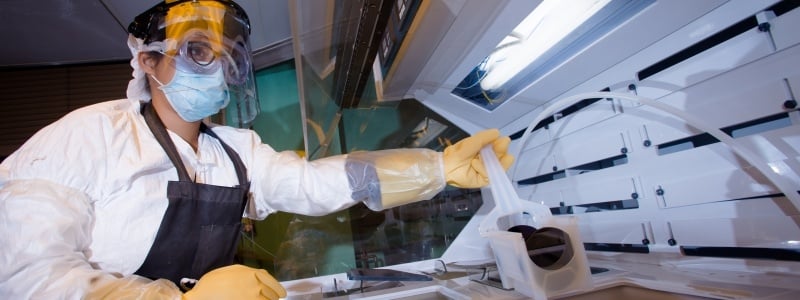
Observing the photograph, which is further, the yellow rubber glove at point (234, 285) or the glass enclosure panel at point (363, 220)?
the glass enclosure panel at point (363, 220)

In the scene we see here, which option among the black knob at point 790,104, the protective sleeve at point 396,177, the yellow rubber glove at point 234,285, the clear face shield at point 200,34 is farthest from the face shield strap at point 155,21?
the black knob at point 790,104

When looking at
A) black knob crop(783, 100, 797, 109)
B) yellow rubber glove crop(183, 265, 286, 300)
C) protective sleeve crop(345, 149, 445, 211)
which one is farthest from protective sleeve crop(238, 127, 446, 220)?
black knob crop(783, 100, 797, 109)

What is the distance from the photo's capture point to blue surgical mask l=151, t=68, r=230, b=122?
113 centimetres

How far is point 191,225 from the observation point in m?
1.10

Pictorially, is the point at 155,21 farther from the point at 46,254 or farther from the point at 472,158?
the point at 472,158

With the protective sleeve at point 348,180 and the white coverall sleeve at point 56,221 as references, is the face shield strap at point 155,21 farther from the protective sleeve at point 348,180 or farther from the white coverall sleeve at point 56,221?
the protective sleeve at point 348,180

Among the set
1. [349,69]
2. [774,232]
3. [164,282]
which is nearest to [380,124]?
[349,69]

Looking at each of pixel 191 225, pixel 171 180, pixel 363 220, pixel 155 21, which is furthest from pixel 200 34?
pixel 363 220

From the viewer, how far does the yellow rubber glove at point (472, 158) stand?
3.63 feet

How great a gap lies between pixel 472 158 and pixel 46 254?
1.09m

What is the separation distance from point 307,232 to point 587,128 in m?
1.65

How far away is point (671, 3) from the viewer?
89 cm

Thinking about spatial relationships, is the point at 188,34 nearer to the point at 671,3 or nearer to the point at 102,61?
the point at 671,3

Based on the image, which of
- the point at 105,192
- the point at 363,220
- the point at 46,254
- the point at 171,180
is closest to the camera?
the point at 46,254
